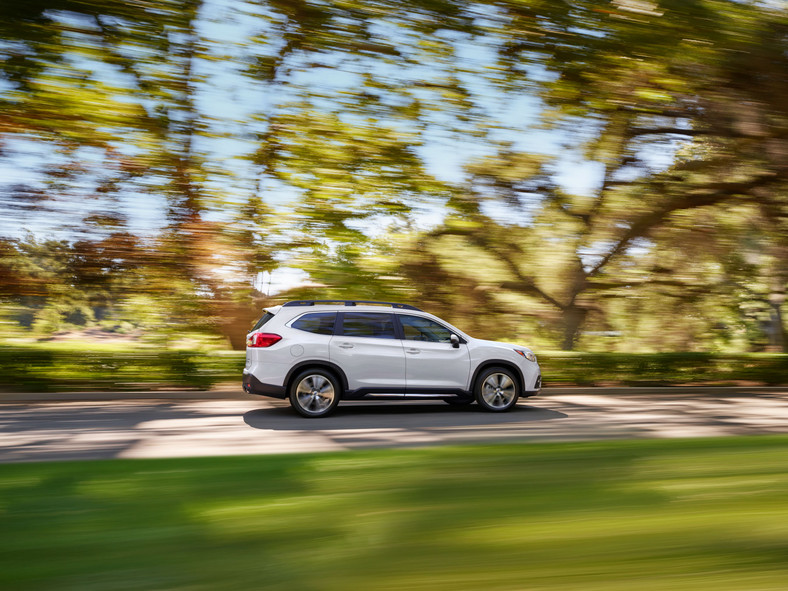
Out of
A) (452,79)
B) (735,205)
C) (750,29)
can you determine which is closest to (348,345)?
(452,79)

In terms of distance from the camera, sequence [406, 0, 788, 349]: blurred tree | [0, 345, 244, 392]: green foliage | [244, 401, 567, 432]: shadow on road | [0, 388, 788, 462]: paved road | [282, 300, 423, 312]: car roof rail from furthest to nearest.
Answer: [0, 345, 244, 392]: green foliage → [282, 300, 423, 312]: car roof rail → [244, 401, 567, 432]: shadow on road → [0, 388, 788, 462]: paved road → [406, 0, 788, 349]: blurred tree

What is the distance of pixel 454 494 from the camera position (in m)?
2.73

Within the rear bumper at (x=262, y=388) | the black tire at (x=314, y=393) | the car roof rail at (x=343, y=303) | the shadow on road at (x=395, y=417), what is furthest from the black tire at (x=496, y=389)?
the rear bumper at (x=262, y=388)

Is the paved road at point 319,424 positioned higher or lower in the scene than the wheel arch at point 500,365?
lower

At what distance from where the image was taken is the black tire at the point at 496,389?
33.4 feet

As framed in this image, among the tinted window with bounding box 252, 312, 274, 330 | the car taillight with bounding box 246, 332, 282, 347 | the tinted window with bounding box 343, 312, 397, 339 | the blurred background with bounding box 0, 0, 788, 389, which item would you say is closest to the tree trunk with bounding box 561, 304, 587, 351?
the blurred background with bounding box 0, 0, 788, 389

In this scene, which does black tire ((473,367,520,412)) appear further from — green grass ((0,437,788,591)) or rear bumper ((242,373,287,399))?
green grass ((0,437,788,591))

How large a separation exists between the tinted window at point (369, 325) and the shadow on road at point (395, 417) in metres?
1.32

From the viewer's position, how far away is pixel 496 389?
10258 mm

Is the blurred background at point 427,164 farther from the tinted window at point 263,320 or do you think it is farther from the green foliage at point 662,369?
the green foliage at point 662,369

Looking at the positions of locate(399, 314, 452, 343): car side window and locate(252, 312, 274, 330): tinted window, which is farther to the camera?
locate(399, 314, 452, 343): car side window

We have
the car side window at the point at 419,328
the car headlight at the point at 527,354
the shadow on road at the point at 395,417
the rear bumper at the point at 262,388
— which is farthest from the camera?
the car headlight at the point at 527,354

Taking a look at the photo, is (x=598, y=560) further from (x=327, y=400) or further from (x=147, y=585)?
(x=327, y=400)

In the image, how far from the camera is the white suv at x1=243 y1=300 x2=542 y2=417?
30.9 feet
